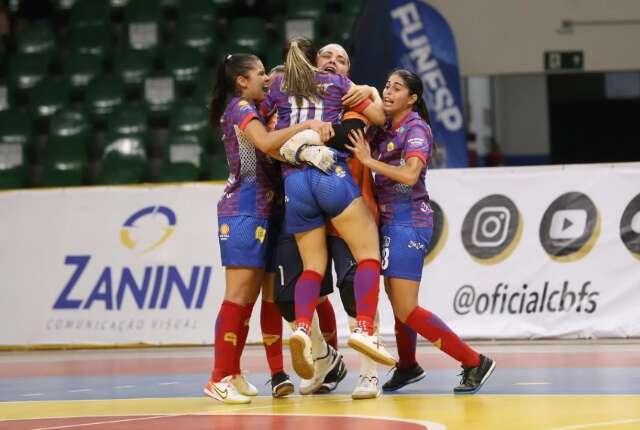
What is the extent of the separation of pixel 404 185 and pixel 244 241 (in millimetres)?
917

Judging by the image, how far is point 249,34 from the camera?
15516mm

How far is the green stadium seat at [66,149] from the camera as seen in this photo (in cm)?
1413

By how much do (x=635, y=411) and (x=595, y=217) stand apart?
5298 mm

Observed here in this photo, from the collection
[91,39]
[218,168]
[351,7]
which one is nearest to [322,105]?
[218,168]

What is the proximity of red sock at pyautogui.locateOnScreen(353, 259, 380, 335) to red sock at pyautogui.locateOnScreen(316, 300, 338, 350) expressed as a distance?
2.47 ft

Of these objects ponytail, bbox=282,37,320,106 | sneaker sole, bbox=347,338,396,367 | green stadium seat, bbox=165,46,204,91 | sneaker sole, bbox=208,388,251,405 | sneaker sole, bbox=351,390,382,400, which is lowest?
sneaker sole, bbox=351,390,382,400

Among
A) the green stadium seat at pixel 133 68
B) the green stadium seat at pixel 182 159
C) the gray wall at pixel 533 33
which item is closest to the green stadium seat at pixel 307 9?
the gray wall at pixel 533 33

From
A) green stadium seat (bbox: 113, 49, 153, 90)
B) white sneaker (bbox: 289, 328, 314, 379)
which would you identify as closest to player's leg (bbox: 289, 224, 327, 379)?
white sneaker (bbox: 289, 328, 314, 379)

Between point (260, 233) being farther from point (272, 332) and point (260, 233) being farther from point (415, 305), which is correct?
point (415, 305)

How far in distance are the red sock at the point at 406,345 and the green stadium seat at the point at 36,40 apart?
10.2 meters

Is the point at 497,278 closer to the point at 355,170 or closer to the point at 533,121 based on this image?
the point at 355,170

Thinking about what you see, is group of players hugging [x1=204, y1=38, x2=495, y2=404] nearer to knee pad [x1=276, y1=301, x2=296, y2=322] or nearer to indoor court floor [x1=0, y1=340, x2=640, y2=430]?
knee pad [x1=276, y1=301, x2=296, y2=322]

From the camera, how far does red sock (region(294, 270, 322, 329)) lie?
6609 mm

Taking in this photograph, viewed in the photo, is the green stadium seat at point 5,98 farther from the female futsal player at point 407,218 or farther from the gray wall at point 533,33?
the female futsal player at point 407,218
